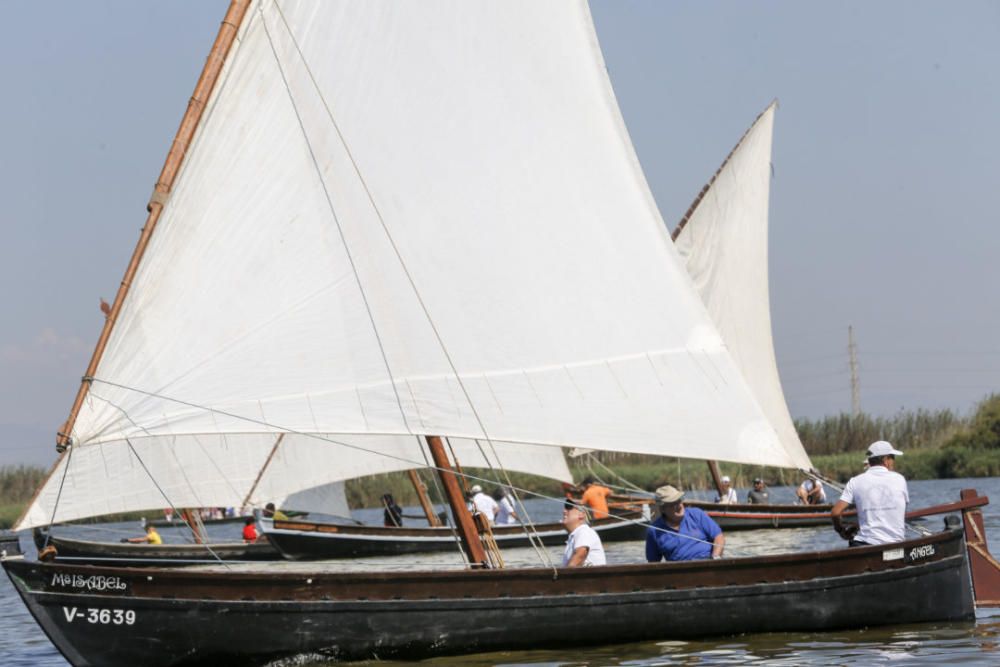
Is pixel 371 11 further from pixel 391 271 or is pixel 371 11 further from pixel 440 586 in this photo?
pixel 440 586

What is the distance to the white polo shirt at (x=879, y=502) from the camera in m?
15.3

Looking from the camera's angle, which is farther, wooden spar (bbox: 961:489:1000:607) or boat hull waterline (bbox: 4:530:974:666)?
wooden spar (bbox: 961:489:1000:607)

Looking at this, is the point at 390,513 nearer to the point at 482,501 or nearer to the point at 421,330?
the point at 482,501

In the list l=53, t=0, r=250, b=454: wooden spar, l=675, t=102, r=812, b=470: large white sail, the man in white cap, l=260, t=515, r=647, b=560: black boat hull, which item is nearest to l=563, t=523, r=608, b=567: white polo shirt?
the man in white cap

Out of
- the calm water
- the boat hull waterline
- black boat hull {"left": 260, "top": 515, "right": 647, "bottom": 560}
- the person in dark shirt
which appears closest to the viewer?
the calm water

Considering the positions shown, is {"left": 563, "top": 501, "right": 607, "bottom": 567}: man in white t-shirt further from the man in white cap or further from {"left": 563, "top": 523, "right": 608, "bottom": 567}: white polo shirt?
the man in white cap

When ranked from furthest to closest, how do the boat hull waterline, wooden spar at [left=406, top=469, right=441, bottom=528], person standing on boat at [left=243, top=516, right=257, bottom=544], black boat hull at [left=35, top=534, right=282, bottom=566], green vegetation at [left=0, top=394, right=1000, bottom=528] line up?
1. green vegetation at [left=0, top=394, right=1000, bottom=528]
2. person standing on boat at [left=243, top=516, right=257, bottom=544]
3. wooden spar at [left=406, top=469, right=441, bottom=528]
4. black boat hull at [left=35, top=534, right=282, bottom=566]
5. the boat hull waterline

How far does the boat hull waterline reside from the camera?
14.6m

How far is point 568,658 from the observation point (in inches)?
579

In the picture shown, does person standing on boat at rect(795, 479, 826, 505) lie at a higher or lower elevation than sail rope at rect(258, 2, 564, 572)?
lower

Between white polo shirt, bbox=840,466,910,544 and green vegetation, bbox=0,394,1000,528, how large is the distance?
35.9 m

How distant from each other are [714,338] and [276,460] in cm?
1531

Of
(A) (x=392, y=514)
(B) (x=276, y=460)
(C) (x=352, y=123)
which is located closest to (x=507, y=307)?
(C) (x=352, y=123)

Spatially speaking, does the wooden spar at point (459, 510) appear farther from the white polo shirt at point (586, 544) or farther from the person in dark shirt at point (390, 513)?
the person in dark shirt at point (390, 513)
